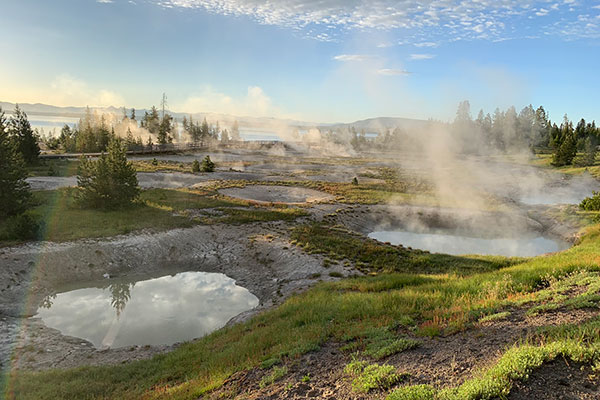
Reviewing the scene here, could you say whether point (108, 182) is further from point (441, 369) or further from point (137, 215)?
point (441, 369)

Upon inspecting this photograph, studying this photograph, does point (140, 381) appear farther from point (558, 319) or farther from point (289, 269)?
point (289, 269)

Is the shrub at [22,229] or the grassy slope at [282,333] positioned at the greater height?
the shrub at [22,229]

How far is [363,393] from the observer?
7.67 metres

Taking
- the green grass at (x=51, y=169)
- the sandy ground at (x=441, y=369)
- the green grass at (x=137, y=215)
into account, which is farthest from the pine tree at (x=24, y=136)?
the sandy ground at (x=441, y=369)

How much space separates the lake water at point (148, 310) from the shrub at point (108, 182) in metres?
13.7

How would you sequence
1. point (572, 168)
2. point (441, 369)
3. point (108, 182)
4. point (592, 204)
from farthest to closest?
point (572, 168), point (592, 204), point (108, 182), point (441, 369)

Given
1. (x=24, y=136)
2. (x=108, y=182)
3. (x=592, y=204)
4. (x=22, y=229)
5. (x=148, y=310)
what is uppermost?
(x=24, y=136)

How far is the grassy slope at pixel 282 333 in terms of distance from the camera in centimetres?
1073

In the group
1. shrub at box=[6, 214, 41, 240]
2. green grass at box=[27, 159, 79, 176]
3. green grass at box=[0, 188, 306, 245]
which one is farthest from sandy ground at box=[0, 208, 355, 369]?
green grass at box=[27, 159, 79, 176]

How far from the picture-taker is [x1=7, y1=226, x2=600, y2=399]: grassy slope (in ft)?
35.2

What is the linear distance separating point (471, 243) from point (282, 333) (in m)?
28.6

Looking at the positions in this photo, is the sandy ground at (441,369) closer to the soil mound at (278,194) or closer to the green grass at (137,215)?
the green grass at (137,215)

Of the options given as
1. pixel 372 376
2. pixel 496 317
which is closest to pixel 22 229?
pixel 372 376

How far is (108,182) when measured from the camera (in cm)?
3425
